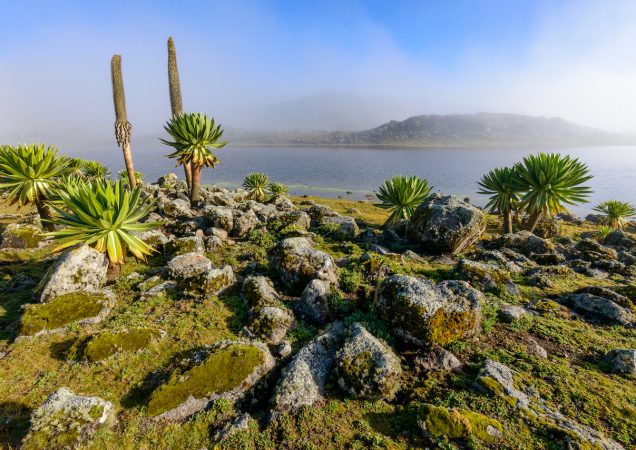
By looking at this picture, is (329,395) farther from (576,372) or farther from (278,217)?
(278,217)

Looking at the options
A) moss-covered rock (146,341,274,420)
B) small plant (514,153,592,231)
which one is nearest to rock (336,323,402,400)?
moss-covered rock (146,341,274,420)

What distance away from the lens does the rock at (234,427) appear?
5441 mm

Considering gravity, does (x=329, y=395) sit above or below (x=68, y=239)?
below

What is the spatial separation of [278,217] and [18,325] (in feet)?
38.2

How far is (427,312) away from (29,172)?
16383mm

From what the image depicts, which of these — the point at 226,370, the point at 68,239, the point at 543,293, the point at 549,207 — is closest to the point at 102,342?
the point at 226,370

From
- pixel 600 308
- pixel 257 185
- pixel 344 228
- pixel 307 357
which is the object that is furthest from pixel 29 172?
pixel 600 308

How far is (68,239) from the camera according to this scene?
350 inches

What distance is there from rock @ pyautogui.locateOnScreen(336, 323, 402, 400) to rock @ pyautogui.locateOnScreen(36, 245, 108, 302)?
24.9ft

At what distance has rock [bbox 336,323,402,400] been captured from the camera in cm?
622

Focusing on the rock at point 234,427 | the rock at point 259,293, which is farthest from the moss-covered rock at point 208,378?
the rock at point 259,293

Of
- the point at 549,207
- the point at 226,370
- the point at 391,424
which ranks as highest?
the point at 549,207

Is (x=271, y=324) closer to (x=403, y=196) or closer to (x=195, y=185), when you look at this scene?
(x=403, y=196)

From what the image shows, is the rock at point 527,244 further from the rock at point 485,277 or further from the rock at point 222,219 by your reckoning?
the rock at point 222,219
